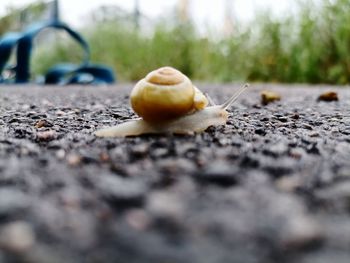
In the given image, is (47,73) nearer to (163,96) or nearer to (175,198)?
(163,96)

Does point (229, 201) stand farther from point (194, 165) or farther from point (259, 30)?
point (259, 30)

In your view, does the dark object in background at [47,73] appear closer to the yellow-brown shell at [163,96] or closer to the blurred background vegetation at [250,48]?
the blurred background vegetation at [250,48]

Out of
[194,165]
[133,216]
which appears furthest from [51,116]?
[133,216]

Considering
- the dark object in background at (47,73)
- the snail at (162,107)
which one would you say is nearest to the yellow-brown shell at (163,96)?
the snail at (162,107)

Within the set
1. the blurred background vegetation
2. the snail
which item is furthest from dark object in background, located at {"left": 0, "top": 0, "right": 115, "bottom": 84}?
the snail

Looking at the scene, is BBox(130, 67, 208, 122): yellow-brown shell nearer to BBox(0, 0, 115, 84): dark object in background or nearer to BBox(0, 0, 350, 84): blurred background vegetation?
BBox(0, 0, 115, 84): dark object in background
